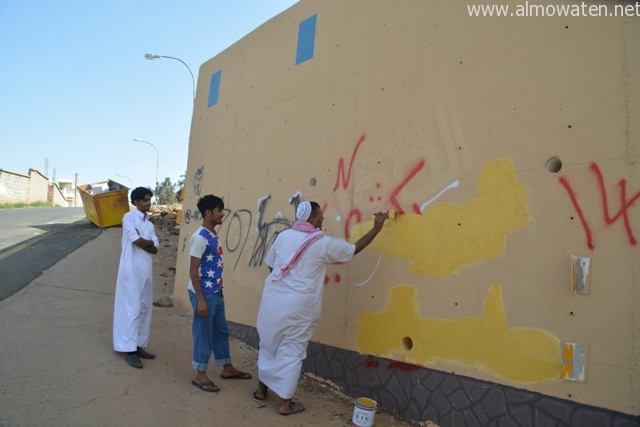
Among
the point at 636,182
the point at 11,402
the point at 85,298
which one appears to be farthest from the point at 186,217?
the point at 636,182

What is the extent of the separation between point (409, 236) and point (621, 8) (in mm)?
1953

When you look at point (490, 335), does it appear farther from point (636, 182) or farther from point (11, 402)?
point (11, 402)

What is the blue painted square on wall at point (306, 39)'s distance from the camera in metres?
5.00

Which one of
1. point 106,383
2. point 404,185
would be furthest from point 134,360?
point 404,185

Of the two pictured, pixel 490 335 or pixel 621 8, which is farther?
pixel 490 335

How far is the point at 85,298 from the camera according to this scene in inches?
243

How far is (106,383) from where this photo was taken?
144 inches

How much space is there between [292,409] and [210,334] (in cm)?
96

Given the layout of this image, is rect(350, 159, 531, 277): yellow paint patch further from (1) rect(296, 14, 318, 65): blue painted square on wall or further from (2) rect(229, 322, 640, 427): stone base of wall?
(1) rect(296, 14, 318, 65): blue painted square on wall

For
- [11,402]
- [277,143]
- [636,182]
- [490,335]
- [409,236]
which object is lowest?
[11,402]

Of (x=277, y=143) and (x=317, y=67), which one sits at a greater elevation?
(x=317, y=67)

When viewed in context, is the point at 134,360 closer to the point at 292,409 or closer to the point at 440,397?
the point at 292,409

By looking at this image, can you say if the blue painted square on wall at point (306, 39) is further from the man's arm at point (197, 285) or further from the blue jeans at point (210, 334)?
the blue jeans at point (210, 334)

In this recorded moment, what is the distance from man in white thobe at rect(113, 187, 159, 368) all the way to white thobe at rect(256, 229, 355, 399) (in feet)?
4.65
